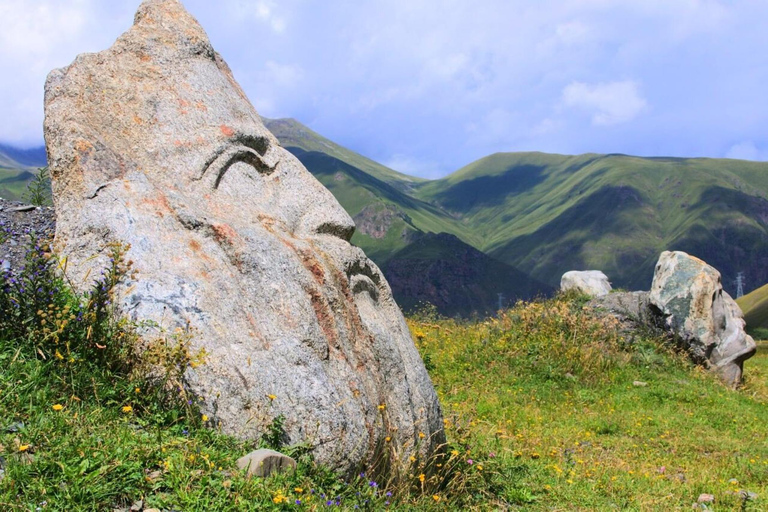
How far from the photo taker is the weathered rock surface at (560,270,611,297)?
24.4m

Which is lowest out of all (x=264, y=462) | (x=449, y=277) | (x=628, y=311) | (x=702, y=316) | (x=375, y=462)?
(x=449, y=277)

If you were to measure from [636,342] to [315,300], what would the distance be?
1307 cm

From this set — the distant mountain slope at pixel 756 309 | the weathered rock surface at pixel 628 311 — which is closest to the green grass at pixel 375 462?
the weathered rock surface at pixel 628 311

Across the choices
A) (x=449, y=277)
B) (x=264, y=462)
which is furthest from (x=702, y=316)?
(x=449, y=277)

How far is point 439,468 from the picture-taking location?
6605mm

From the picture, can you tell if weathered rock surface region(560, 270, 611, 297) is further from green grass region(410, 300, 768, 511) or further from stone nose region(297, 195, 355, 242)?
stone nose region(297, 195, 355, 242)

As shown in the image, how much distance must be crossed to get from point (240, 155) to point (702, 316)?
14081 mm

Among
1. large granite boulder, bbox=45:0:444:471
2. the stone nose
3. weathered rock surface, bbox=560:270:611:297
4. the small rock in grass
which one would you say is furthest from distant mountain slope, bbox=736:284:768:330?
the small rock in grass

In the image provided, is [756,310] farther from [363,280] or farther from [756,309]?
[363,280]

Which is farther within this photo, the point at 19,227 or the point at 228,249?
the point at 19,227

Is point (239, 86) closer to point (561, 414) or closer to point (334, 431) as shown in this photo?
point (334, 431)

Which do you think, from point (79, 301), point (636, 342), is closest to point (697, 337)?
point (636, 342)

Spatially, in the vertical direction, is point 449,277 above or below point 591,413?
below

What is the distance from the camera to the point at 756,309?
172 ft
